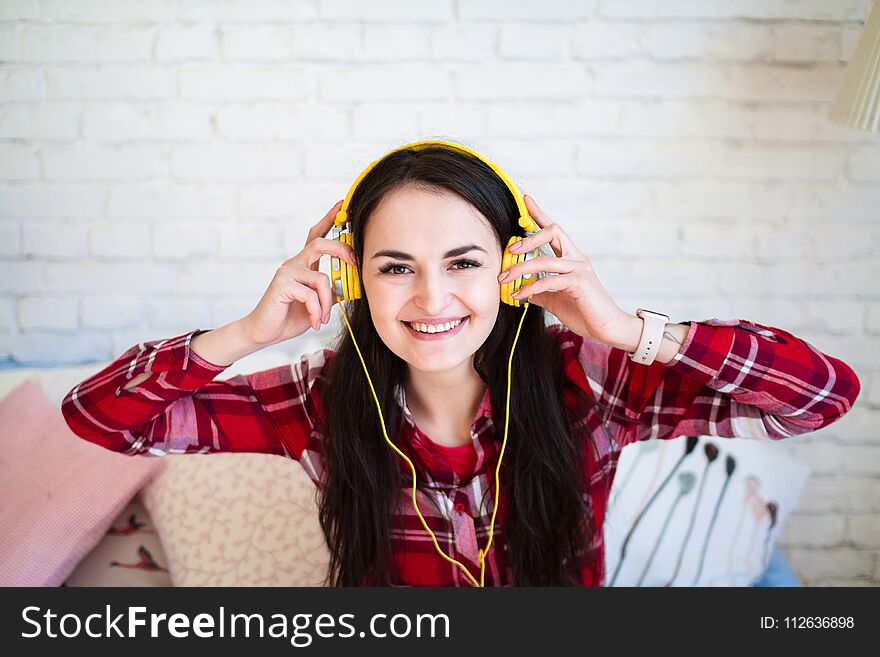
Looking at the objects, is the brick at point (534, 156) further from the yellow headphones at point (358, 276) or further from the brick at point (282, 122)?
the yellow headphones at point (358, 276)

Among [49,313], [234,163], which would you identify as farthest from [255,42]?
[49,313]

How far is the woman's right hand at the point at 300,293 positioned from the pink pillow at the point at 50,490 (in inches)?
28.7

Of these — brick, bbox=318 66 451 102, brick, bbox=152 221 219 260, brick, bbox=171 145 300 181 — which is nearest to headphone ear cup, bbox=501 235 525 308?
brick, bbox=318 66 451 102

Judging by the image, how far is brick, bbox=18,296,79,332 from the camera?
7.39 feet

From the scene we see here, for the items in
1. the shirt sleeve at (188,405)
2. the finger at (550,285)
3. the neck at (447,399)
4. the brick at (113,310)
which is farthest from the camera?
the brick at (113,310)

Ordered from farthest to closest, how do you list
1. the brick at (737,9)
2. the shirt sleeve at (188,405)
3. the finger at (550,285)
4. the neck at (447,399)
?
the brick at (737,9)
the neck at (447,399)
the shirt sleeve at (188,405)
the finger at (550,285)

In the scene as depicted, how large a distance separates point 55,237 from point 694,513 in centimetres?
182

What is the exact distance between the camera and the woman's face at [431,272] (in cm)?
132

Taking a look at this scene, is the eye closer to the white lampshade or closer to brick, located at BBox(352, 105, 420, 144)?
brick, located at BBox(352, 105, 420, 144)

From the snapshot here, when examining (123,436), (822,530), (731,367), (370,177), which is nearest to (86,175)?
(123,436)

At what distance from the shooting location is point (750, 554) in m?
1.91

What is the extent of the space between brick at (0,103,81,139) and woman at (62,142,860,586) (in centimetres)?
97

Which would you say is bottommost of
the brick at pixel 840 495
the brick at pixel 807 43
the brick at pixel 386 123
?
the brick at pixel 840 495

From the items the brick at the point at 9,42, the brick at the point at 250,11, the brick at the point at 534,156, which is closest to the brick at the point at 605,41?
the brick at the point at 534,156
